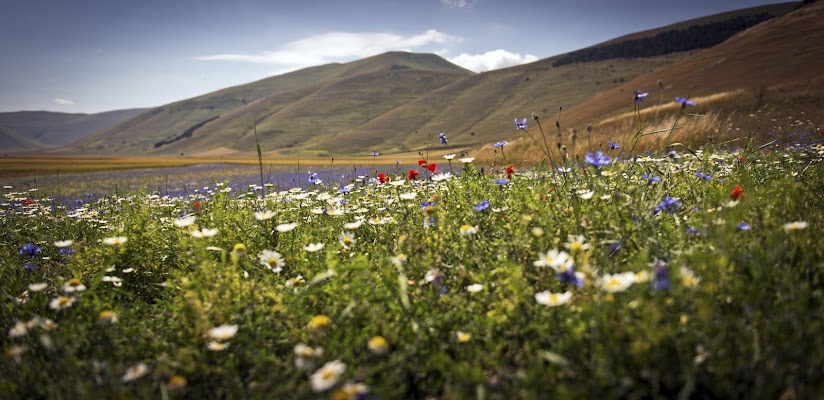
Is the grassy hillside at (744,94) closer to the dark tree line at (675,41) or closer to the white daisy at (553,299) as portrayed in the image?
the white daisy at (553,299)

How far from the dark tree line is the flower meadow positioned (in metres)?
163

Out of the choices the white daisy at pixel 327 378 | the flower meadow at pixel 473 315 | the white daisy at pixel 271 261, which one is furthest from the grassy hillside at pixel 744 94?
the white daisy at pixel 327 378

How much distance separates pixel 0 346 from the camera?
9.19ft

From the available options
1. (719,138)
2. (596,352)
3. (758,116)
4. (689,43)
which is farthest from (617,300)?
(689,43)

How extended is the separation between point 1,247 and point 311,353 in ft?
18.6

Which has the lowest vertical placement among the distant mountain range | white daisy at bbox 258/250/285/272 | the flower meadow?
the flower meadow

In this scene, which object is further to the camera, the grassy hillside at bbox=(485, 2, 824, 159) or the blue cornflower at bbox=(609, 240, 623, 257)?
the grassy hillside at bbox=(485, 2, 824, 159)

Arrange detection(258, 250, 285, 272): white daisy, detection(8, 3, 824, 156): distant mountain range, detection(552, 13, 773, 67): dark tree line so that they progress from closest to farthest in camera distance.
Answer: detection(258, 250, 285, 272): white daisy < detection(8, 3, 824, 156): distant mountain range < detection(552, 13, 773, 67): dark tree line

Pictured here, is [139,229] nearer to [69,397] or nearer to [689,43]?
[69,397]

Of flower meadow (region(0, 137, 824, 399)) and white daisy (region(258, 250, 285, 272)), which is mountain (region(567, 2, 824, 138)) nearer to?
flower meadow (region(0, 137, 824, 399))

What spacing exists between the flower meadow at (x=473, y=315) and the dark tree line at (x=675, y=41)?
16267 centimetres

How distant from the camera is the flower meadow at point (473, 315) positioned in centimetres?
196

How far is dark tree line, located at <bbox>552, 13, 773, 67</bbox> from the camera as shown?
133 meters

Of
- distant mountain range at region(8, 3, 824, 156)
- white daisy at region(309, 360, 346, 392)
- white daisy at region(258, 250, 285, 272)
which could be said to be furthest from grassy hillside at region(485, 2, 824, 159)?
white daisy at region(309, 360, 346, 392)
